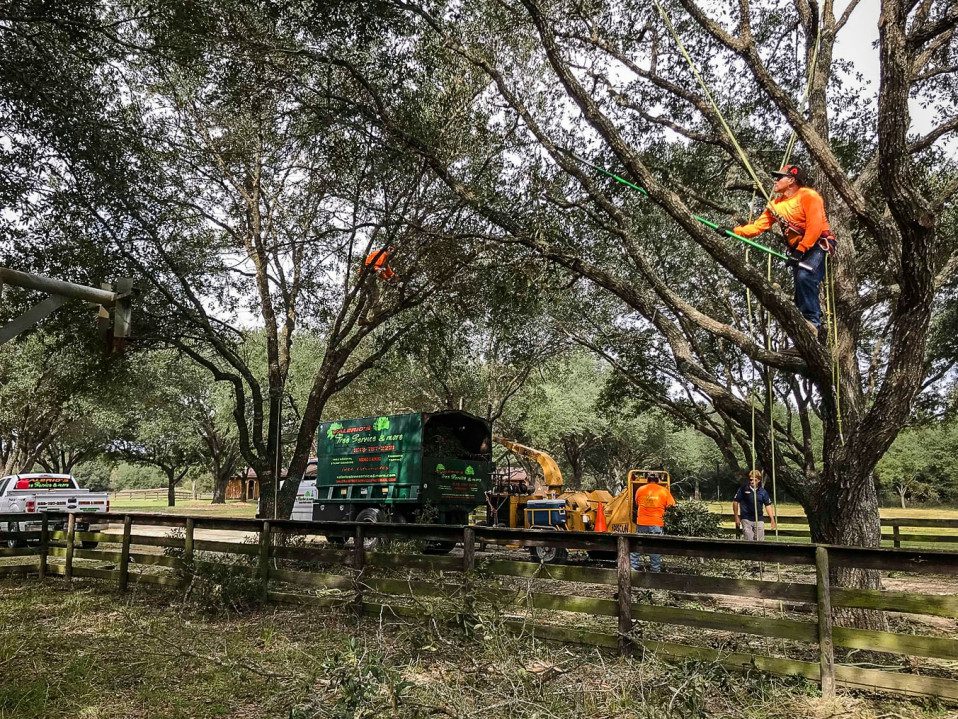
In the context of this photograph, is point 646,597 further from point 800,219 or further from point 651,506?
point 800,219

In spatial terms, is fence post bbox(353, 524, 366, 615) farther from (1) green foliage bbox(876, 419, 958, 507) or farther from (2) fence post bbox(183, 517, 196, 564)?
(1) green foliage bbox(876, 419, 958, 507)

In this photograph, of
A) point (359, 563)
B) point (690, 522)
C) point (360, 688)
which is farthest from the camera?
point (690, 522)

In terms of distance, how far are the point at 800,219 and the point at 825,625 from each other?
3.91 meters

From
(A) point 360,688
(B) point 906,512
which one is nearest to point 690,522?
(A) point 360,688

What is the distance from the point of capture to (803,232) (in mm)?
7172

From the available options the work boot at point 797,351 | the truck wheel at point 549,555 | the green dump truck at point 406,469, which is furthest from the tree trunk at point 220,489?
the work boot at point 797,351

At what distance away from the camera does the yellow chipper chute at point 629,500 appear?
40.2 ft

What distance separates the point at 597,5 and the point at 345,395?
75.4 feet

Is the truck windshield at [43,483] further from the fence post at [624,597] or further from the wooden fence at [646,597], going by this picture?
the fence post at [624,597]

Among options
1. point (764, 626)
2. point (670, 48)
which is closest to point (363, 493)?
point (670, 48)

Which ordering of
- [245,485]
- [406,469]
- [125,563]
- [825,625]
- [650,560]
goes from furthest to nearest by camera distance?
1. [245,485]
2. [406,469]
3. [650,560]
4. [125,563]
5. [825,625]

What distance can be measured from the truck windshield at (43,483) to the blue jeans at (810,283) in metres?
16.9

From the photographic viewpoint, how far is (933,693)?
15.8 ft

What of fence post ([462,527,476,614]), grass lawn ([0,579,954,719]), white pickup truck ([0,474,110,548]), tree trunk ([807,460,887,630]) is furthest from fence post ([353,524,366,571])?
white pickup truck ([0,474,110,548])
